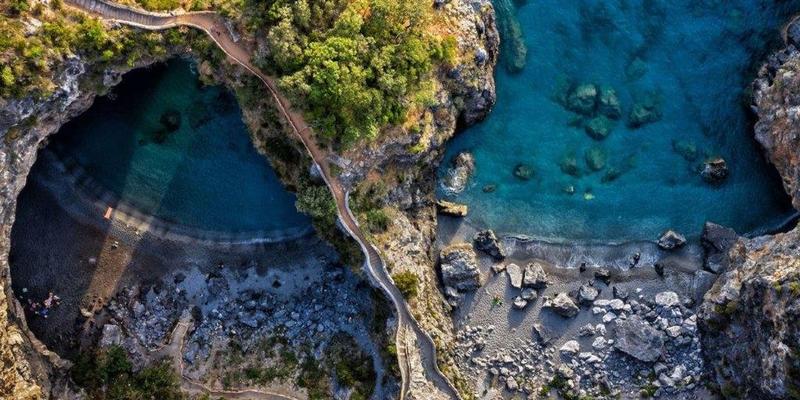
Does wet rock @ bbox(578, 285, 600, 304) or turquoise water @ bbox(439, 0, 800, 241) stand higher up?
turquoise water @ bbox(439, 0, 800, 241)

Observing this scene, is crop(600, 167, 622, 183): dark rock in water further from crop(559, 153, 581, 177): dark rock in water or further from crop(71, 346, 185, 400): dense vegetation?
crop(71, 346, 185, 400): dense vegetation

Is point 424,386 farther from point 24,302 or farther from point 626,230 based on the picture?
point 24,302

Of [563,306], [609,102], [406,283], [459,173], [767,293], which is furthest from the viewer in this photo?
[459,173]

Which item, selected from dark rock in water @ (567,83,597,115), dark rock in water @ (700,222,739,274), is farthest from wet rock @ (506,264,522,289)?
dark rock in water @ (700,222,739,274)

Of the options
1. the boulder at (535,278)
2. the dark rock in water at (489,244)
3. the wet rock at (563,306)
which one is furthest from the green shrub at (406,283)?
the wet rock at (563,306)

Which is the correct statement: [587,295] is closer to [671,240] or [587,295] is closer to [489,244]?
[671,240]

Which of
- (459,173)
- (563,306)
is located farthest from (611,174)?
(459,173)

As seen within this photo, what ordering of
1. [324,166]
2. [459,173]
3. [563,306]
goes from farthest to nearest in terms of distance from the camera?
[459,173] → [563,306] → [324,166]

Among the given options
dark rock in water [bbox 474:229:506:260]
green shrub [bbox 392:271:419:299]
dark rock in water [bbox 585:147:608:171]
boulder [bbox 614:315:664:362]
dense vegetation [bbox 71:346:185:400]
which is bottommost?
dense vegetation [bbox 71:346:185:400]
